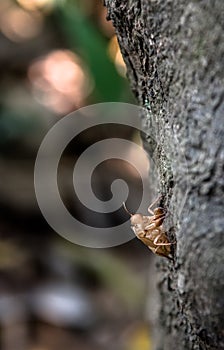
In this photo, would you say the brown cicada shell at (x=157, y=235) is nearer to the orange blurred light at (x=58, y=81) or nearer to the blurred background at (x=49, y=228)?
the blurred background at (x=49, y=228)


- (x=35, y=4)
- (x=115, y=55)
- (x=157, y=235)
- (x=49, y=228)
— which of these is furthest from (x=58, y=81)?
(x=157, y=235)

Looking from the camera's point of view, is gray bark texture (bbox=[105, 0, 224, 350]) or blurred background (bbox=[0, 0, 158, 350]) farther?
blurred background (bbox=[0, 0, 158, 350])

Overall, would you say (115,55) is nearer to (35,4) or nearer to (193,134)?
(35,4)

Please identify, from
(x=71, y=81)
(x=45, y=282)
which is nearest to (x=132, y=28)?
(x=45, y=282)

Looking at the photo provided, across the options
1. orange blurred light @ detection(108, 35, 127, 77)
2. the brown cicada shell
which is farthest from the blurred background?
the brown cicada shell

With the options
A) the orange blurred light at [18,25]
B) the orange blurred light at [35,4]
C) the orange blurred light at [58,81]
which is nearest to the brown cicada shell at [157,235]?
the orange blurred light at [35,4]

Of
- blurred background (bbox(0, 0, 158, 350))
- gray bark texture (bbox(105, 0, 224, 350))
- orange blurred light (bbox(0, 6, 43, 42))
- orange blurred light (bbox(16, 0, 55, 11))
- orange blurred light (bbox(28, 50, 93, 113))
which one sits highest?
orange blurred light (bbox(0, 6, 43, 42))

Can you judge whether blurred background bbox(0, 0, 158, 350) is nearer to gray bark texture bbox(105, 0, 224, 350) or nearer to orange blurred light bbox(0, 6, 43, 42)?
orange blurred light bbox(0, 6, 43, 42)
